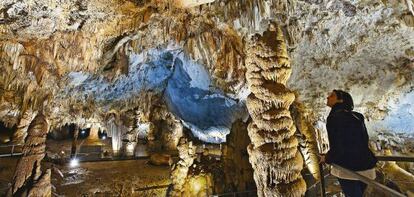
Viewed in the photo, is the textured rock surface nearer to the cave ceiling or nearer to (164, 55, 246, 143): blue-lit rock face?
the cave ceiling

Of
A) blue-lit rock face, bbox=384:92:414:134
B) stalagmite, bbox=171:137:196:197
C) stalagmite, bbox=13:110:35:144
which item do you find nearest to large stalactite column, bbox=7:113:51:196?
stalagmite, bbox=13:110:35:144

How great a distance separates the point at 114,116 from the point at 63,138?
6529 millimetres

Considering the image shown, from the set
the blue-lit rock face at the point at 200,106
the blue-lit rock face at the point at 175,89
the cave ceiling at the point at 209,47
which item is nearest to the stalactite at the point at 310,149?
the cave ceiling at the point at 209,47

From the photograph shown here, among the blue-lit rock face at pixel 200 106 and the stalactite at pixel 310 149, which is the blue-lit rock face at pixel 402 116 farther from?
the blue-lit rock face at pixel 200 106

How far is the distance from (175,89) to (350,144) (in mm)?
12231

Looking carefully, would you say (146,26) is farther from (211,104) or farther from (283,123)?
(211,104)

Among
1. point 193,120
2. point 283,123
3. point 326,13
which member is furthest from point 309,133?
point 193,120

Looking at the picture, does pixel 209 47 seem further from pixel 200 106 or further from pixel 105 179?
pixel 105 179

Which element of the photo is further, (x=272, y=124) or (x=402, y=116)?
(x=402, y=116)

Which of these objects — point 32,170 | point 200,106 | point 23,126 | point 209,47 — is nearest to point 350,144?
point 32,170

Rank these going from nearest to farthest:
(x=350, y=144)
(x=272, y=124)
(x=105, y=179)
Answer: (x=350, y=144) → (x=272, y=124) → (x=105, y=179)

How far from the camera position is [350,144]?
2645mm

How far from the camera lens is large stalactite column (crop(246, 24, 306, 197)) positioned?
4.07m

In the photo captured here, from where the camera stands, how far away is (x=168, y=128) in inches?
692
